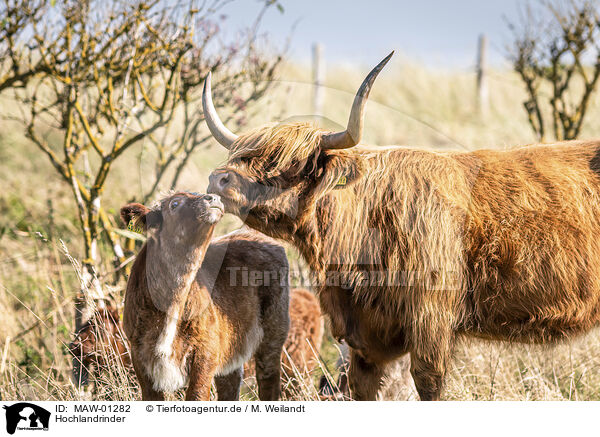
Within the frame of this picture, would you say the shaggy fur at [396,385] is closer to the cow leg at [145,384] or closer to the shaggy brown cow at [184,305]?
the shaggy brown cow at [184,305]

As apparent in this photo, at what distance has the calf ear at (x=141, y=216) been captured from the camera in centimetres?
376

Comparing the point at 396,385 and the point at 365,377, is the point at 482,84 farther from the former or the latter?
the point at 365,377

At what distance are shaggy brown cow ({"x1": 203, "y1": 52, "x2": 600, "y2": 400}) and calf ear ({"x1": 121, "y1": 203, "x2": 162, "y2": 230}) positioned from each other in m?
0.62

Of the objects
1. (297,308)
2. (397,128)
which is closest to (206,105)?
(297,308)

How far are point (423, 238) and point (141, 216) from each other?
5.42 feet

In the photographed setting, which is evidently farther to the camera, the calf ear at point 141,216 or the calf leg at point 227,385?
the calf leg at point 227,385

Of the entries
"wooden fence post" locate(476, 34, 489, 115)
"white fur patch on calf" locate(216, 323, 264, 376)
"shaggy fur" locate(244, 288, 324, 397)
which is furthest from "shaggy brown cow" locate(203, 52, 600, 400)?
"wooden fence post" locate(476, 34, 489, 115)

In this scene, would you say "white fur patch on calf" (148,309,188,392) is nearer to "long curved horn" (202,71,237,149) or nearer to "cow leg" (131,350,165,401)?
"cow leg" (131,350,165,401)

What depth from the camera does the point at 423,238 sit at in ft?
11.4
